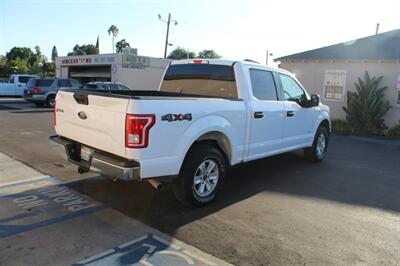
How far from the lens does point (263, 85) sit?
19.5 feet

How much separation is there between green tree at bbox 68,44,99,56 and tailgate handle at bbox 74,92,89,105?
236 feet

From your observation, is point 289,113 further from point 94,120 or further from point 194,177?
point 94,120

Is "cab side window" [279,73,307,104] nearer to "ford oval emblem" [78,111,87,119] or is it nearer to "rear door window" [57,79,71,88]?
"ford oval emblem" [78,111,87,119]

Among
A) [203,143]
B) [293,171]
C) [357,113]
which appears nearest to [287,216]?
[203,143]

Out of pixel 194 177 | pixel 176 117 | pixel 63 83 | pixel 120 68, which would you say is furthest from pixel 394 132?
pixel 120 68

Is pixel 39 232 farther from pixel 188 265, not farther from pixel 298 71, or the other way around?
pixel 298 71

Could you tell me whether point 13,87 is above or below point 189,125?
above

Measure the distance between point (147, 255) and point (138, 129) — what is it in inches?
51.1

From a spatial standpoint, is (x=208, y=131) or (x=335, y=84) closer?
(x=208, y=131)

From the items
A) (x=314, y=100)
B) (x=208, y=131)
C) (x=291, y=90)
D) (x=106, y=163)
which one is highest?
(x=291, y=90)

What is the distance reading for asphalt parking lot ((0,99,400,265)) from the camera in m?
3.58

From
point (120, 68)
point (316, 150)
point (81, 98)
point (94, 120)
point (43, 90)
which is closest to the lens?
point (94, 120)

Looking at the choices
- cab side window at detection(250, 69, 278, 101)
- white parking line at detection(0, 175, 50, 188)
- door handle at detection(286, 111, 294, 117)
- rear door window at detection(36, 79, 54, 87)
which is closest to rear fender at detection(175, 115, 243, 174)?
cab side window at detection(250, 69, 278, 101)

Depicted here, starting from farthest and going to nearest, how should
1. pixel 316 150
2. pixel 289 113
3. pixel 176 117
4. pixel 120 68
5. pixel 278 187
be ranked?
pixel 120 68
pixel 316 150
pixel 289 113
pixel 278 187
pixel 176 117
